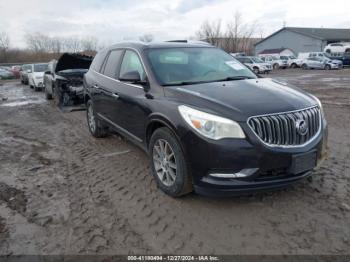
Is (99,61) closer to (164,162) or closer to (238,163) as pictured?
(164,162)

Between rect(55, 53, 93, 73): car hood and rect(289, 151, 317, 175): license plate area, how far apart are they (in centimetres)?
950

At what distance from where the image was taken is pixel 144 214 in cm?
334

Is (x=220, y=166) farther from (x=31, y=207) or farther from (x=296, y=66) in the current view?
(x=296, y=66)

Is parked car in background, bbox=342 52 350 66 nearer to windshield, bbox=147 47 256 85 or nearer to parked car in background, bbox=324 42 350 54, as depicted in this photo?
parked car in background, bbox=324 42 350 54

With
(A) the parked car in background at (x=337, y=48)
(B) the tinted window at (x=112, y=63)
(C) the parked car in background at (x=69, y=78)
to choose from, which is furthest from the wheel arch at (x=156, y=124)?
(A) the parked car in background at (x=337, y=48)

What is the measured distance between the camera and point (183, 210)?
3375 millimetres

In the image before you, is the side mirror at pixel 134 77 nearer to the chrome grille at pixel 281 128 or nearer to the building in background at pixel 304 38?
the chrome grille at pixel 281 128

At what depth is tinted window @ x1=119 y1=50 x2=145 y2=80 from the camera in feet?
13.7

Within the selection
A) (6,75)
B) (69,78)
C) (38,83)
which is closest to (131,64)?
(69,78)

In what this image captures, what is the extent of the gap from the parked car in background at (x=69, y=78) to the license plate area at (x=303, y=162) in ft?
27.9

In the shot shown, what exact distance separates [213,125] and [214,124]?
0.6 inches

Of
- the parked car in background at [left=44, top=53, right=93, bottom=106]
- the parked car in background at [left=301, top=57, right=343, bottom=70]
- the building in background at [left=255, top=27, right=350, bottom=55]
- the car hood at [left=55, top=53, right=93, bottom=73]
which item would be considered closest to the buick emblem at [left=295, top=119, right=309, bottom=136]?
the parked car in background at [left=44, top=53, right=93, bottom=106]

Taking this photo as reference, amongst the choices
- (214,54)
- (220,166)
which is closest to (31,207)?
(220,166)

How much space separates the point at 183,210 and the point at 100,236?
0.92 m
